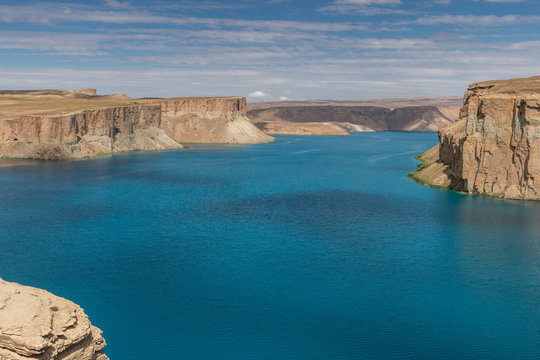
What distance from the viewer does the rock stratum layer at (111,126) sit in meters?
91.1

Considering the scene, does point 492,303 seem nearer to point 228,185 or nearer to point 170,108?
point 228,185

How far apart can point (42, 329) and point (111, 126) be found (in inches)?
3922

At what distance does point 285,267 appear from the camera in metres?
29.5

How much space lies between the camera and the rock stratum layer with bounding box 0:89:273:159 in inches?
3588

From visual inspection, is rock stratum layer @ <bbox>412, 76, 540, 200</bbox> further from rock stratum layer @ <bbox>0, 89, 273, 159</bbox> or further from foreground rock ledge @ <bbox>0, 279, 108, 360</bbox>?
rock stratum layer @ <bbox>0, 89, 273, 159</bbox>

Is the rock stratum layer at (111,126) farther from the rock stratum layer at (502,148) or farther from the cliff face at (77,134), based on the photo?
the rock stratum layer at (502,148)

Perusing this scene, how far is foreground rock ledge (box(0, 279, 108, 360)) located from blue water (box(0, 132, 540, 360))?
583 cm

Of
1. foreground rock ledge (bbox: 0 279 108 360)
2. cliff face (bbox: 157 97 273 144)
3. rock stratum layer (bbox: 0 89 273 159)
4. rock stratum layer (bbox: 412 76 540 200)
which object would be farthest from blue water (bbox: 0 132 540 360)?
cliff face (bbox: 157 97 273 144)

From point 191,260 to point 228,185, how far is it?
3225 centimetres

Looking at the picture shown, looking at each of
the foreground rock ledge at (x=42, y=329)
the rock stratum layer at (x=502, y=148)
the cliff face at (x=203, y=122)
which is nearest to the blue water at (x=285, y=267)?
the rock stratum layer at (x=502, y=148)

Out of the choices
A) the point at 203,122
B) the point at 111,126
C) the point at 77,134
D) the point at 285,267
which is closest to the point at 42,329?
the point at 285,267

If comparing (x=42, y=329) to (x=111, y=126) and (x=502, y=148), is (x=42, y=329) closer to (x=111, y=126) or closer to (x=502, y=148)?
(x=502, y=148)

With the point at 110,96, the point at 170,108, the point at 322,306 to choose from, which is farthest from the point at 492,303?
the point at 110,96

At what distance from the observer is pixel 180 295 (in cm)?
2486
